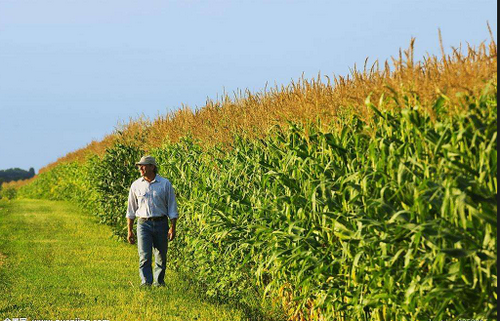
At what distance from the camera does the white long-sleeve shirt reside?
441 inches

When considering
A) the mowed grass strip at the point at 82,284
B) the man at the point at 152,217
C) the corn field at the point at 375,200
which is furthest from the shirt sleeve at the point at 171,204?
the corn field at the point at 375,200

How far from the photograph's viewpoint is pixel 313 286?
22.9ft

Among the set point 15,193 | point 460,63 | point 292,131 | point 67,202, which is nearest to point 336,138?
point 292,131

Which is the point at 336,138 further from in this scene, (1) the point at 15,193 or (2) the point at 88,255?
(1) the point at 15,193

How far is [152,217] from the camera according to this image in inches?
441

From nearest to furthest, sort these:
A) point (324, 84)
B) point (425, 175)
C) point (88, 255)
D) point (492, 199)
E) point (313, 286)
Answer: point (492, 199)
point (425, 175)
point (313, 286)
point (324, 84)
point (88, 255)

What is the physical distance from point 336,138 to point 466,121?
1691 mm

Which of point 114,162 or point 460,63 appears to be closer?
point 460,63

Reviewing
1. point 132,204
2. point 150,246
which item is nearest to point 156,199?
point 132,204

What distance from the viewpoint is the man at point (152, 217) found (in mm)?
11195

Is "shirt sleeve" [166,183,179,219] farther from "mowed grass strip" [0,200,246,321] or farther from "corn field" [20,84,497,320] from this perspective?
"corn field" [20,84,497,320]

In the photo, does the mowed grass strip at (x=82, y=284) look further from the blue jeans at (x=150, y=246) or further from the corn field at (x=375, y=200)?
the corn field at (x=375, y=200)

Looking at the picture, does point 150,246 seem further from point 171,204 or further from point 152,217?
point 171,204

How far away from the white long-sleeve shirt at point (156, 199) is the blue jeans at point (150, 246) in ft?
0.62
